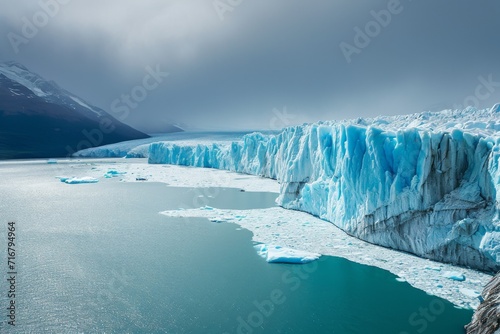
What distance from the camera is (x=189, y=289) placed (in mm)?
7164

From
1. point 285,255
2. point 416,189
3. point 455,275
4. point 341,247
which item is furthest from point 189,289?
point 416,189

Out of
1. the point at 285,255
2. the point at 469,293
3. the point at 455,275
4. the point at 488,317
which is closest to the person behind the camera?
the point at 488,317

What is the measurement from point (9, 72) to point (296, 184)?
409 ft

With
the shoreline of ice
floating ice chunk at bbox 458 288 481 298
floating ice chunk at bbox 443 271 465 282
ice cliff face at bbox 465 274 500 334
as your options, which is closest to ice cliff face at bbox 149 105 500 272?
the shoreline of ice

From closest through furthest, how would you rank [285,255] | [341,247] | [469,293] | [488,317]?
[488,317] → [469,293] → [285,255] → [341,247]

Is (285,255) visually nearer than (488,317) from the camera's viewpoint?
No

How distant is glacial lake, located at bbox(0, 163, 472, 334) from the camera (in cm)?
575

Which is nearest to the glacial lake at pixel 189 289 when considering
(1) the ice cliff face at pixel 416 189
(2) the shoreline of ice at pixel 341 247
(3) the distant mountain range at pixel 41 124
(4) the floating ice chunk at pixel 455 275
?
(2) the shoreline of ice at pixel 341 247

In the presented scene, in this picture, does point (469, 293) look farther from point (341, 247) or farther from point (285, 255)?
point (285, 255)

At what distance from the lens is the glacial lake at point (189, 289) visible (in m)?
5.75

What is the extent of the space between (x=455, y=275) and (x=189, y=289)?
6.15 meters

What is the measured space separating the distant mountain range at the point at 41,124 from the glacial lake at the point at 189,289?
65.2 metres

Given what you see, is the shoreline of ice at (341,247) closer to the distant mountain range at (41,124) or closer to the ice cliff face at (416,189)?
the ice cliff face at (416,189)

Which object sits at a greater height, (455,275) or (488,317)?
(455,275)
